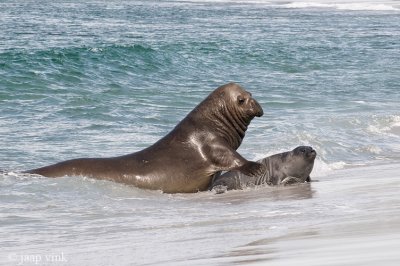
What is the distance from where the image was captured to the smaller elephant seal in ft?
31.9

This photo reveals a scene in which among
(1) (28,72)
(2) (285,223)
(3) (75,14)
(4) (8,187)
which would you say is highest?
(2) (285,223)

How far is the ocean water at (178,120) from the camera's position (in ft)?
19.3

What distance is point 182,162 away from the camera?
31.7 ft

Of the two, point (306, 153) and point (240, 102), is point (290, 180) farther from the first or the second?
point (240, 102)

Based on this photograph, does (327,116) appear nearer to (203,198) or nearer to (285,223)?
(203,198)

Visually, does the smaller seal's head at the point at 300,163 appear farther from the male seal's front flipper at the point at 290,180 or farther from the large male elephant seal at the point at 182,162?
the large male elephant seal at the point at 182,162

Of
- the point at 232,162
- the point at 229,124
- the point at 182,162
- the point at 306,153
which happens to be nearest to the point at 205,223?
the point at 232,162

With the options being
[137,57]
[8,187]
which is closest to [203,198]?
[8,187]

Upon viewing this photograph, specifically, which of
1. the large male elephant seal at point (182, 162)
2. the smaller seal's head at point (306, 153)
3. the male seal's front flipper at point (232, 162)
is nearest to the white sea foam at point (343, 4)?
the smaller seal's head at point (306, 153)

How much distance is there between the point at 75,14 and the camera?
43.1m

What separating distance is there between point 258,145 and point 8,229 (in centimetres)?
602

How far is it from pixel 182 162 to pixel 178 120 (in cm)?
564

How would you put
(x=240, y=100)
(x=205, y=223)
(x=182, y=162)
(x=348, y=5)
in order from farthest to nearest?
(x=348, y=5) < (x=240, y=100) < (x=182, y=162) < (x=205, y=223)

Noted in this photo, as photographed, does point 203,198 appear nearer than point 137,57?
Yes
